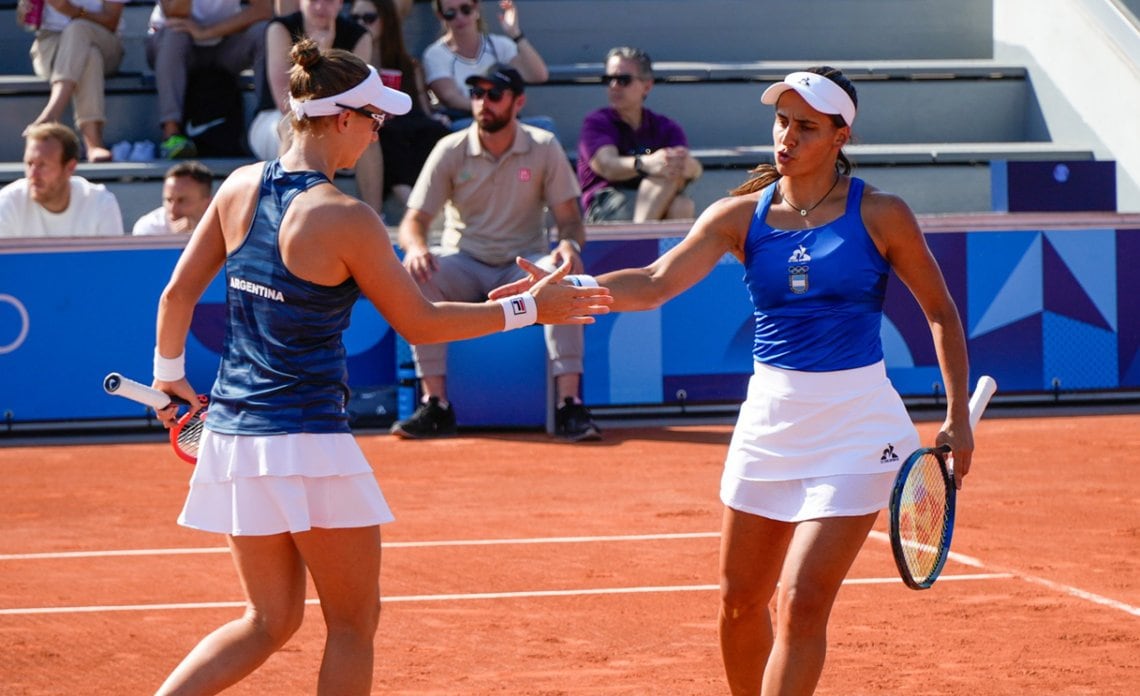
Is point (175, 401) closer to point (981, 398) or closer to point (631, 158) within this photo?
point (981, 398)

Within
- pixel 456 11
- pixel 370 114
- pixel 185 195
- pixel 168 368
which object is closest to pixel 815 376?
pixel 370 114

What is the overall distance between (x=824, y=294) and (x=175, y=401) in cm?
182

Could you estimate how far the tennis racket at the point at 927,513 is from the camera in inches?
173

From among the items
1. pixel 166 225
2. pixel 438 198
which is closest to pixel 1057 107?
pixel 438 198

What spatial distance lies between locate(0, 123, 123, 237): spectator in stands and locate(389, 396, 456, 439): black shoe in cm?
242

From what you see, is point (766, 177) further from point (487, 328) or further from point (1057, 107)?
point (1057, 107)

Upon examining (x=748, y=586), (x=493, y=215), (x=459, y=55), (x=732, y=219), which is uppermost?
(x=459, y=55)

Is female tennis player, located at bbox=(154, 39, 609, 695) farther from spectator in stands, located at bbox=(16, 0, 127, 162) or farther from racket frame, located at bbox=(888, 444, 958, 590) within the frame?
spectator in stands, located at bbox=(16, 0, 127, 162)

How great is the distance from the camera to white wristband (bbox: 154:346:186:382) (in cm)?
453

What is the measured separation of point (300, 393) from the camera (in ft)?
13.3

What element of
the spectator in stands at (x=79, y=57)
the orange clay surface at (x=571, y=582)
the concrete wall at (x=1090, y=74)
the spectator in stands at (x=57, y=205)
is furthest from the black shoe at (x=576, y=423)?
the concrete wall at (x=1090, y=74)

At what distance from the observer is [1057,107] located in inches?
576

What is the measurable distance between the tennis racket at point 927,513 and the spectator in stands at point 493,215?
599 cm

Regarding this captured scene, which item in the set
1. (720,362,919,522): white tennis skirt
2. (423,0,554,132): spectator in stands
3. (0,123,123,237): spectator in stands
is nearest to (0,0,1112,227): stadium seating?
(423,0,554,132): spectator in stands
